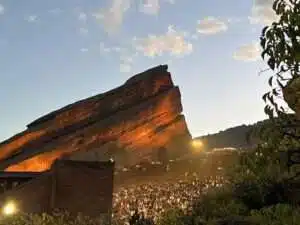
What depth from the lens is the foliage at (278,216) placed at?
803 cm

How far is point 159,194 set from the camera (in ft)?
64.2

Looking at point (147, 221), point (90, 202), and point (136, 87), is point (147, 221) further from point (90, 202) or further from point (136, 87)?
point (136, 87)

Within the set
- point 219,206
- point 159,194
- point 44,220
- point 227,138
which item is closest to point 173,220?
point 219,206

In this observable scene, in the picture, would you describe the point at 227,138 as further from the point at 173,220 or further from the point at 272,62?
the point at 272,62

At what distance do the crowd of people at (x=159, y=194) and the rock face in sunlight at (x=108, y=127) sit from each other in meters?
2.57

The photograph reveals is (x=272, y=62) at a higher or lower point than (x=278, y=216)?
higher

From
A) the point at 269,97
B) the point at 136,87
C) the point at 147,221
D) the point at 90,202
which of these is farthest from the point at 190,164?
the point at 269,97

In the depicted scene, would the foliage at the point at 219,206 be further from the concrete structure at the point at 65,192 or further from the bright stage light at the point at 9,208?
the bright stage light at the point at 9,208

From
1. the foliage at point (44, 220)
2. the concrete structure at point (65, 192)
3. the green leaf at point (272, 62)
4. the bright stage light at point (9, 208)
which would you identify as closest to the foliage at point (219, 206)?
the foliage at point (44, 220)

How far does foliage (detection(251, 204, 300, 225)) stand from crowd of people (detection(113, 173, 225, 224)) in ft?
24.4

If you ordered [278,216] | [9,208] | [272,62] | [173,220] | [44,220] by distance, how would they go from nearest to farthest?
[272,62], [278,216], [173,220], [44,220], [9,208]

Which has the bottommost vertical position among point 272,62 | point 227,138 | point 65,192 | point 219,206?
point 219,206

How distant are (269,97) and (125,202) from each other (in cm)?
1500

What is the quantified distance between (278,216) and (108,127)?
14280mm
